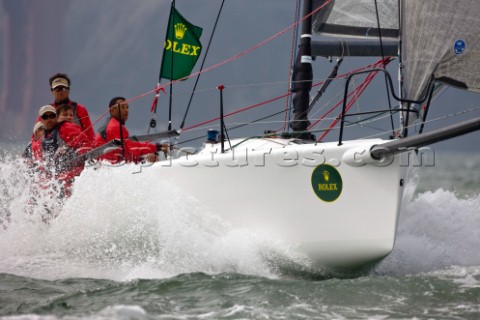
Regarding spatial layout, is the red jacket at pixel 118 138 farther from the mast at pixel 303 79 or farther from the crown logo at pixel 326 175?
the crown logo at pixel 326 175

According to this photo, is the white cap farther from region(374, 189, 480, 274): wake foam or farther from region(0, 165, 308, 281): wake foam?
region(374, 189, 480, 274): wake foam

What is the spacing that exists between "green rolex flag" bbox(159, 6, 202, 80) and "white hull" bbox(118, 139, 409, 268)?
2.13 m

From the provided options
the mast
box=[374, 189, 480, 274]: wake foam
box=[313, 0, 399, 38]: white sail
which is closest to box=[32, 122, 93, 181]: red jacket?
the mast

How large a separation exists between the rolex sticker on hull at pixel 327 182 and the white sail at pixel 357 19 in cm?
263

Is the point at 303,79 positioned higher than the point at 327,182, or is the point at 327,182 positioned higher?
the point at 303,79

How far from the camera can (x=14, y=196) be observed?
6.90 meters

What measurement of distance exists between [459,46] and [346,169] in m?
1.41

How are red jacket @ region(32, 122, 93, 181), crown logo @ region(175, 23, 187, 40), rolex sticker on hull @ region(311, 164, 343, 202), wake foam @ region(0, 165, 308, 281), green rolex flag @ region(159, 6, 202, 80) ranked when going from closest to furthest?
rolex sticker on hull @ region(311, 164, 343, 202), wake foam @ region(0, 165, 308, 281), red jacket @ region(32, 122, 93, 181), green rolex flag @ region(159, 6, 202, 80), crown logo @ region(175, 23, 187, 40)

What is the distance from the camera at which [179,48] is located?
8.05 meters

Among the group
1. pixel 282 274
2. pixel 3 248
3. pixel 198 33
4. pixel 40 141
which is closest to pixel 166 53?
pixel 198 33

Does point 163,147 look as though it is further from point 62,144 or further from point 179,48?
point 179,48

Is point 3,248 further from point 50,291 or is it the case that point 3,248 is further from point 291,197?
point 291,197

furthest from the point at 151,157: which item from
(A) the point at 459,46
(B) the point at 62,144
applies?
(A) the point at 459,46

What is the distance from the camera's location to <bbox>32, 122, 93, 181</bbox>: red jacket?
6641mm
